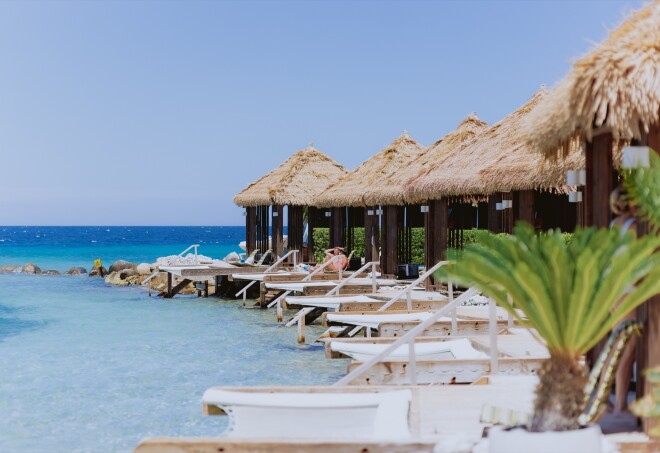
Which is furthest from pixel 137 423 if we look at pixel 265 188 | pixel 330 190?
pixel 265 188

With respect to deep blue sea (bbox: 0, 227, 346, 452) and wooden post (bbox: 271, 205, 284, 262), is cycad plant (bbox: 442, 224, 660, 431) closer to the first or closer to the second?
deep blue sea (bbox: 0, 227, 346, 452)

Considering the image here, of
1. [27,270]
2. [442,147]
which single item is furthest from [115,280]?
[442,147]

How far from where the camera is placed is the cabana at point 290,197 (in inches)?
880

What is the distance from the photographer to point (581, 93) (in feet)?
13.5

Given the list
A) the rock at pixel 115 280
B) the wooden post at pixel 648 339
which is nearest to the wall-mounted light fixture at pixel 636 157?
the wooden post at pixel 648 339

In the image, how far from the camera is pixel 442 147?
679 inches

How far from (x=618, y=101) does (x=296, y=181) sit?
62.4 feet

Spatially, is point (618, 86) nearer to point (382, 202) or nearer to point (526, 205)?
point (526, 205)

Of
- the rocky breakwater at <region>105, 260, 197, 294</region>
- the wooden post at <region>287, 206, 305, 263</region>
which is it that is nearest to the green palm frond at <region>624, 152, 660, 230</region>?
the wooden post at <region>287, 206, 305, 263</region>

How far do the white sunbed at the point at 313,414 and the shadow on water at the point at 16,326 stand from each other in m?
11.6

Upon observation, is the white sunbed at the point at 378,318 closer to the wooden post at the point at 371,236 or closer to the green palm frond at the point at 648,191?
the green palm frond at the point at 648,191

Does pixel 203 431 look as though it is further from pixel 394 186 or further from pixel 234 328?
pixel 394 186

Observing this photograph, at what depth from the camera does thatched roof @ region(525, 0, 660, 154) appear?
13.0 ft

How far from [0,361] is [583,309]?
1113 cm
